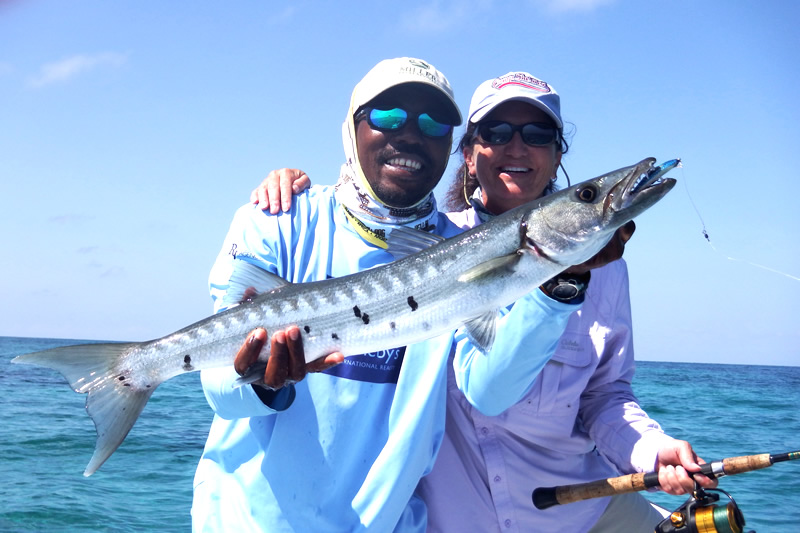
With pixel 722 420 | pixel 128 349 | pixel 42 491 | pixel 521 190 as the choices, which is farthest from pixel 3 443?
pixel 722 420

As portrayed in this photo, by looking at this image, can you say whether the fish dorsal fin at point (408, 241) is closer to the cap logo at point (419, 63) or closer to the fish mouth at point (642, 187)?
the fish mouth at point (642, 187)

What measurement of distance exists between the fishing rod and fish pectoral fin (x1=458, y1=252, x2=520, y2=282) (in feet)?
6.33

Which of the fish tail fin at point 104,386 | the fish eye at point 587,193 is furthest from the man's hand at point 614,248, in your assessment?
the fish tail fin at point 104,386

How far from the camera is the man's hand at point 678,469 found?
4.01 metres

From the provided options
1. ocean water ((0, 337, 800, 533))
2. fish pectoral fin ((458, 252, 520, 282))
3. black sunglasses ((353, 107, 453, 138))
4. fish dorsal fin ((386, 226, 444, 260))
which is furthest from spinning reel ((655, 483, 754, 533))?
ocean water ((0, 337, 800, 533))

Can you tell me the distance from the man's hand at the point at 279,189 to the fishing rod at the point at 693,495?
2.60 meters

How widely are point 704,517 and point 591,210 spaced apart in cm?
223

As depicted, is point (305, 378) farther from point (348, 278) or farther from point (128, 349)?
point (128, 349)

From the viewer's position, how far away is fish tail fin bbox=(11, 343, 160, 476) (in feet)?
11.9

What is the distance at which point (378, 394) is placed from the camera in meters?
3.82

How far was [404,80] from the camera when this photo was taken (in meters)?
4.19

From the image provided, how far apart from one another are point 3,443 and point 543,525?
52.3ft

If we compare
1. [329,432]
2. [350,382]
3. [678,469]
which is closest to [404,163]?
[350,382]

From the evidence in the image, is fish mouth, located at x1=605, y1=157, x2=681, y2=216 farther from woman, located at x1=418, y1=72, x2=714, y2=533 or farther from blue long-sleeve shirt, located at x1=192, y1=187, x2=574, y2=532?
woman, located at x1=418, y1=72, x2=714, y2=533
